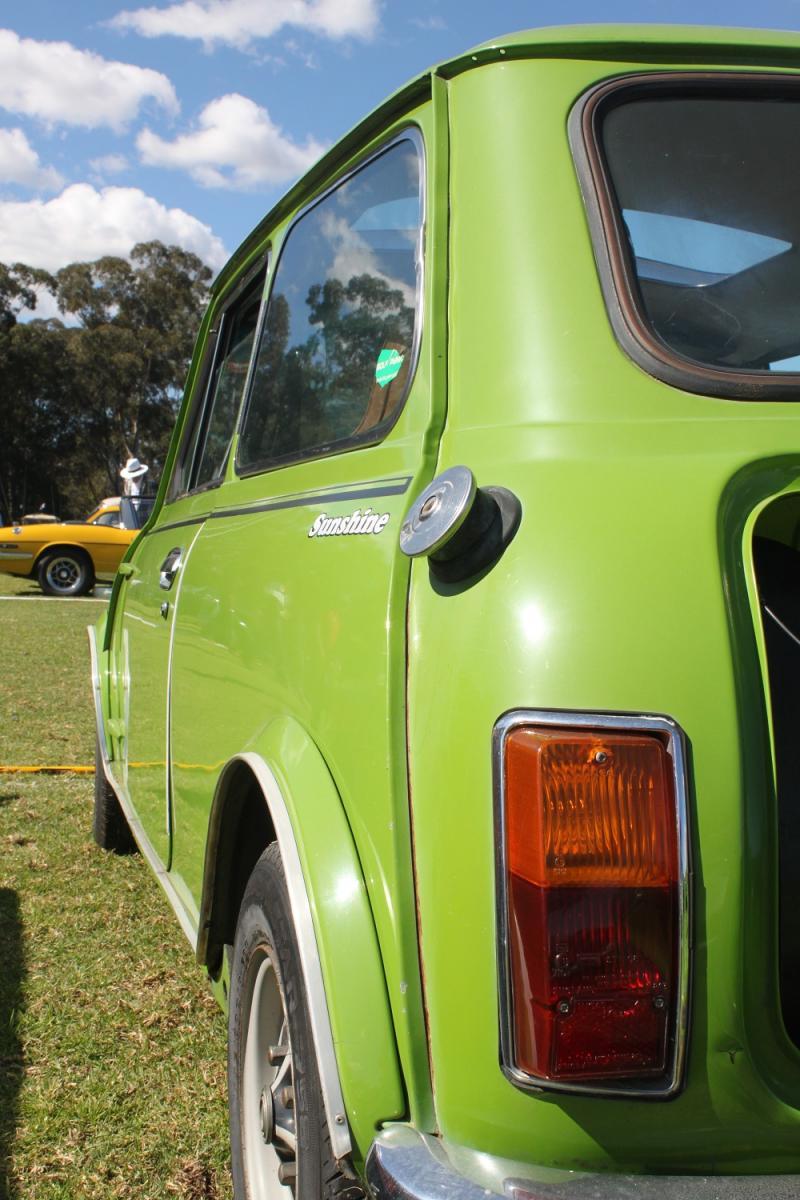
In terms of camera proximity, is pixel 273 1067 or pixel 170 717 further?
pixel 170 717

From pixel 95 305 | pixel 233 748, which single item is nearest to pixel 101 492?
pixel 95 305

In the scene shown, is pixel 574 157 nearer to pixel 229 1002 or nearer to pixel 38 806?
pixel 229 1002

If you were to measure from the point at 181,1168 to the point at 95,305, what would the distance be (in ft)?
135

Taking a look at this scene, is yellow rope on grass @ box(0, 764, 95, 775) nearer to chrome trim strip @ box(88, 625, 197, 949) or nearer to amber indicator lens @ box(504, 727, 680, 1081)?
chrome trim strip @ box(88, 625, 197, 949)

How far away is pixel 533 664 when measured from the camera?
123 centimetres

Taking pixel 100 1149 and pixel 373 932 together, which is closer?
pixel 373 932

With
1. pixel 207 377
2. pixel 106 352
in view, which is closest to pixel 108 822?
pixel 207 377

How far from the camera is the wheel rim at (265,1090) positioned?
1.72 meters

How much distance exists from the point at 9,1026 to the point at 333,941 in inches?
77.2

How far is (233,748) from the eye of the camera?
2008 millimetres

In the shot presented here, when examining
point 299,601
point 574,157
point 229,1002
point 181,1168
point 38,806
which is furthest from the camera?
point 38,806

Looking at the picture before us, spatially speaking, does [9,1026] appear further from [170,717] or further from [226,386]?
[226,386]

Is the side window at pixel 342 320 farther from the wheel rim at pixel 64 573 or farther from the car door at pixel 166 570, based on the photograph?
the wheel rim at pixel 64 573

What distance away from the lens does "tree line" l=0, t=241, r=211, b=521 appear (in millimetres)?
39156
